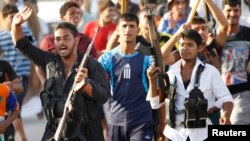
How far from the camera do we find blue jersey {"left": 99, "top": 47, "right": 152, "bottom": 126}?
521 inches

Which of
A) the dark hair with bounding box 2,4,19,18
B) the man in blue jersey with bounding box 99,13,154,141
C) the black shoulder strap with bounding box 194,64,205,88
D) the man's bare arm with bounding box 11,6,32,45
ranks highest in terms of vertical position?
the man's bare arm with bounding box 11,6,32,45

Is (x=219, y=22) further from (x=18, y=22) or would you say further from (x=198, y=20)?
(x=18, y=22)

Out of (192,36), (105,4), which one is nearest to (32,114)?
(105,4)

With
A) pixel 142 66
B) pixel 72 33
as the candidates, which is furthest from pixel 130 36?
pixel 72 33

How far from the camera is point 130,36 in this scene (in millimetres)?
13422

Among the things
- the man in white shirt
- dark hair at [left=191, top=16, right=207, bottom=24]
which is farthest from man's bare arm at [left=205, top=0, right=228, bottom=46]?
the man in white shirt

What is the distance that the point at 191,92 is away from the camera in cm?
1184

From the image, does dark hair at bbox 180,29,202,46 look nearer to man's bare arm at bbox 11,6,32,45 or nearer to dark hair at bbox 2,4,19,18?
man's bare arm at bbox 11,6,32,45

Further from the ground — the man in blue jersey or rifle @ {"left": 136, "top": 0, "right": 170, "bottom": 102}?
rifle @ {"left": 136, "top": 0, "right": 170, "bottom": 102}

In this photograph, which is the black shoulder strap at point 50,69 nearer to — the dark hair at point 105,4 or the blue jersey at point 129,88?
the blue jersey at point 129,88

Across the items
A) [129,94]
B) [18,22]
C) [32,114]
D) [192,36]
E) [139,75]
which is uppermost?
[18,22]

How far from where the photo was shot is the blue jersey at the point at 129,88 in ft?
43.4

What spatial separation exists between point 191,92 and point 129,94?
4.91 feet

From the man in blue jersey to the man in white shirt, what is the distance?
1131 mm
